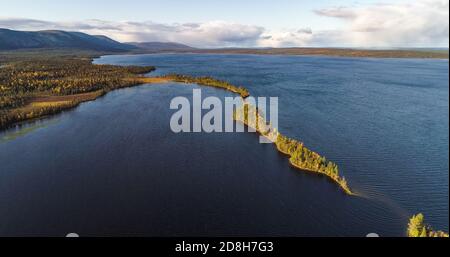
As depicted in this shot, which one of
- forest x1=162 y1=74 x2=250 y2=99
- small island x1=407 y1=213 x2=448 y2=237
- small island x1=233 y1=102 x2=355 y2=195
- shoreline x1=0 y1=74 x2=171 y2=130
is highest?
forest x1=162 y1=74 x2=250 y2=99

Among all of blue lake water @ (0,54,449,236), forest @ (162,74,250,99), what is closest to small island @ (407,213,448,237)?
Result: blue lake water @ (0,54,449,236)

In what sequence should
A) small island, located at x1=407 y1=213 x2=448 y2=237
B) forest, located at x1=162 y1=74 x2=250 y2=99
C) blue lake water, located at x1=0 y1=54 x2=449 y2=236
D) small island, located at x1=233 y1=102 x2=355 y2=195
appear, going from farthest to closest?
forest, located at x1=162 y1=74 x2=250 y2=99 → small island, located at x1=233 y1=102 x2=355 y2=195 → blue lake water, located at x1=0 y1=54 x2=449 y2=236 → small island, located at x1=407 y1=213 x2=448 y2=237

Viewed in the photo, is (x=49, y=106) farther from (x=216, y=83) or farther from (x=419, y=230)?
(x=419, y=230)

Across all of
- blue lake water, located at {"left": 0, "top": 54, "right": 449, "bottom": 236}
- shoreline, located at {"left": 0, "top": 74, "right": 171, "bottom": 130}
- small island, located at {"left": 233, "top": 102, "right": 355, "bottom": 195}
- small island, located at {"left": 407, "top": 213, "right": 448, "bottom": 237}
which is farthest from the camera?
shoreline, located at {"left": 0, "top": 74, "right": 171, "bottom": 130}

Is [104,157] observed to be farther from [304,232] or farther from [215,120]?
[304,232]

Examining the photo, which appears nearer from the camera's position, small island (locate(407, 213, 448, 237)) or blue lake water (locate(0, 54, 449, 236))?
small island (locate(407, 213, 448, 237))

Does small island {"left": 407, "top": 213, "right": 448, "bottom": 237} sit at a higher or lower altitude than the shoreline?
lower

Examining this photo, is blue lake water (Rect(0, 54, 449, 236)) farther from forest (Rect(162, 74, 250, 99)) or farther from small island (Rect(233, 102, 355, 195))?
forest (Rect(162, 74, 250, 99))

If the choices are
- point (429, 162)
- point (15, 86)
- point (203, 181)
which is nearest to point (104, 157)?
point (203, 181)

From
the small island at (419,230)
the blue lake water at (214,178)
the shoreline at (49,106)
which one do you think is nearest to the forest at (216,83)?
the blue lake water at (214,178)
